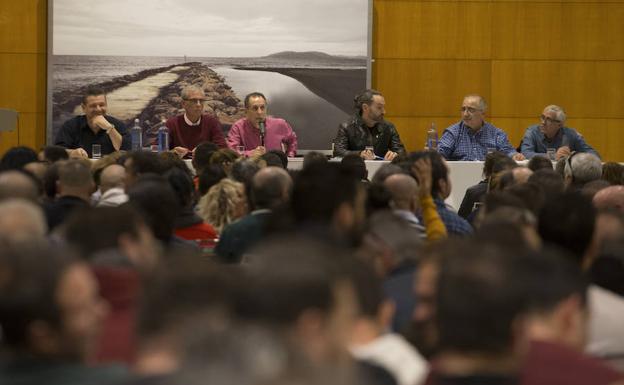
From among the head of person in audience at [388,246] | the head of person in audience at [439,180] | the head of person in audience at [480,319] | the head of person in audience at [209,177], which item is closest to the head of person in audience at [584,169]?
the head of person in audience at [439,180]

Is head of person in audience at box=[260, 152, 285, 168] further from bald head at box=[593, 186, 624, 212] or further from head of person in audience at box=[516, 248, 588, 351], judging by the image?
head of person in audience at box=[516, 248, 588, 351]

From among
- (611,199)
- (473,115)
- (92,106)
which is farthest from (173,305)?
(473,115)

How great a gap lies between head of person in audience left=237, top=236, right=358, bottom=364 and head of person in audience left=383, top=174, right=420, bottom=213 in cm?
352

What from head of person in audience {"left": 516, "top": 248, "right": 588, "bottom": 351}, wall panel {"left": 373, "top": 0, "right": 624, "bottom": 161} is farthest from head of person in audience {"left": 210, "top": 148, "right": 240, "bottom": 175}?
head of person in audience {"left": 516, "top": 248, "right": 588, "bottom": 351}

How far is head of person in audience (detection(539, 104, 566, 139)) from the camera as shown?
11.8 m

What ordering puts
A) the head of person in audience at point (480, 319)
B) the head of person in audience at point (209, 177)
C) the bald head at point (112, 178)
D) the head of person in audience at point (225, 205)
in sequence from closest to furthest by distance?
the head of person in audience at point (480, 319) → the head of person in audience at point (225, 205) → the bald head at point (112, 178) → the head of person in audience at point (209, 177)

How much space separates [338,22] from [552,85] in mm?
2435

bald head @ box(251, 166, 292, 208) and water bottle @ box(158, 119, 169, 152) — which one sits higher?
water bottle @ box(158, 119, 169, 152)

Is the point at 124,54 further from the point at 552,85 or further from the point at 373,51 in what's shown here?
the point at 552,85

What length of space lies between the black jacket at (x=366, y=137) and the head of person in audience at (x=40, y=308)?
9020 millimetres

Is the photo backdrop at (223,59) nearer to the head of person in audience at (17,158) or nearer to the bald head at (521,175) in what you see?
the head of person in audience at (17,158)

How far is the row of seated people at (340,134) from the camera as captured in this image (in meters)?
10.9

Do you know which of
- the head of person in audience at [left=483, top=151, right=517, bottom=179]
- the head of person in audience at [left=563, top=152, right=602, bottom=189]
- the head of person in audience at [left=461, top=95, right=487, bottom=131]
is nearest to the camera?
the head of person in audience at [left=483, top=151, right=517, bottom=179]

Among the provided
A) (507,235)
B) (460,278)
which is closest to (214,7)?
(507,235)
